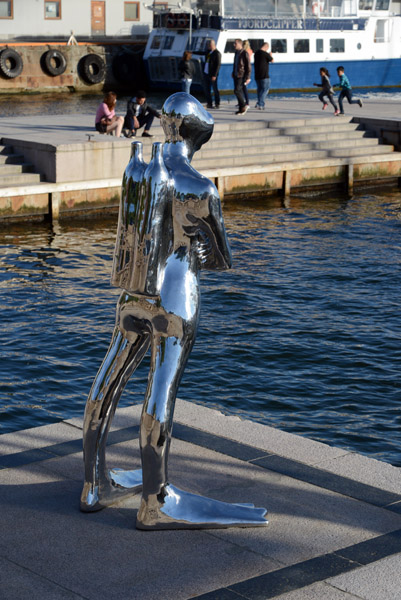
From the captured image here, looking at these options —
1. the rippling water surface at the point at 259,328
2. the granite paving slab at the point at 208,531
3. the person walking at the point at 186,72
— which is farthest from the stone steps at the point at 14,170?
the granite paving slab at the point at 208,531

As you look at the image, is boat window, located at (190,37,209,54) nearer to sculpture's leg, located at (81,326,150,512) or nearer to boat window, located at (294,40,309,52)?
boat window, located at (294,40,309,52)

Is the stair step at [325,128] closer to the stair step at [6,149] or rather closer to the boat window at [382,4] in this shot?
the stair step at [6,149]

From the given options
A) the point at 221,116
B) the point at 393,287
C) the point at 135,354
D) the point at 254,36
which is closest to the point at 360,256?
the point at 393,287

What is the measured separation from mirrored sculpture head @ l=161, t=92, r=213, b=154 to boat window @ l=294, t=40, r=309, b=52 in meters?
39.5

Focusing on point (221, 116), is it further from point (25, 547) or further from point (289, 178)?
point (25, 547)

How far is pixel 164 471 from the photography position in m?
5.27

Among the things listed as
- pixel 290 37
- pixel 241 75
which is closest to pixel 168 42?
pixel 290 37

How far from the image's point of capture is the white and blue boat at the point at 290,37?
138 feet

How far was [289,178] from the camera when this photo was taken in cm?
2089

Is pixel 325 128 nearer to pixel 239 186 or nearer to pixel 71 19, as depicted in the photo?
pixel 239 186

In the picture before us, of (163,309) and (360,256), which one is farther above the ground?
(163,309)

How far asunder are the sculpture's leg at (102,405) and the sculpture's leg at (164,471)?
6.6 inches

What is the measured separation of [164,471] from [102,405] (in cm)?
48

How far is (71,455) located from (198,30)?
38.3 meters
